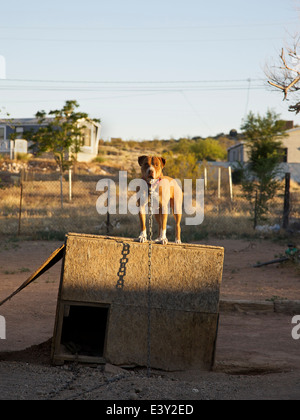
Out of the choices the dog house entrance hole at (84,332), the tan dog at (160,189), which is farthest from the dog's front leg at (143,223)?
the dog house entrance hole at (84,332)

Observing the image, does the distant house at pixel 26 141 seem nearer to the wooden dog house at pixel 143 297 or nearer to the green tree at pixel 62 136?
the green tree at pixel 62 136

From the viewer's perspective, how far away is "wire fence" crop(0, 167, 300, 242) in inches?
686

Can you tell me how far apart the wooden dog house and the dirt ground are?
22cm

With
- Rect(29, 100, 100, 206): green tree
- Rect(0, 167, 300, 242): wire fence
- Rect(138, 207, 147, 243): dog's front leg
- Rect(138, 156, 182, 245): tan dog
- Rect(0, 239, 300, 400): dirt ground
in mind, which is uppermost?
Rect(29, 100, 100, 206): green tree

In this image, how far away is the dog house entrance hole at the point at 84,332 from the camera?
6.38m

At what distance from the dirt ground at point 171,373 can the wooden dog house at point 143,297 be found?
0.22 metres

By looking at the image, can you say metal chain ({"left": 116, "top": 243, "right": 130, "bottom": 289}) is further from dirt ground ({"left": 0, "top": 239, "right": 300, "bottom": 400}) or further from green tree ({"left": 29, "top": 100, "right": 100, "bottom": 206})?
green tree ({"left": 29, "top": 100, "right": 100, "bottom": 206})

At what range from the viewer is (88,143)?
140 feet

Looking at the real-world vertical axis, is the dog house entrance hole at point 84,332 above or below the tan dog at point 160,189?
below

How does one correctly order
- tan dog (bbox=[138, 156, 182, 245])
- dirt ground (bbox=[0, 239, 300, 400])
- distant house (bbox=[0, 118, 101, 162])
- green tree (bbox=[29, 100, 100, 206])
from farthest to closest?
distant house (bbox=[0, 118, 101, 162])
green tree (bbox=[29, 100, 100, 206])
tan dog (bbox=[138, 156, 182, 245])
dirt ground (bbox=[0, 239, 300, 400])

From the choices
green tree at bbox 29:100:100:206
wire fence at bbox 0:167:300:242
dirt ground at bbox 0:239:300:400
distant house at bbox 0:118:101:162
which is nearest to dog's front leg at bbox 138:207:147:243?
dirt ground at bbox 0:239:300:400

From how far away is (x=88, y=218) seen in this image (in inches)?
756
